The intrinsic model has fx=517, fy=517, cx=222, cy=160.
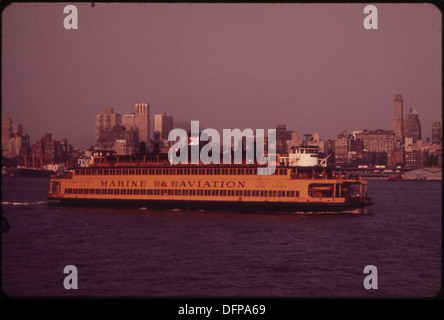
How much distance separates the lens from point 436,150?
16988 centimetres

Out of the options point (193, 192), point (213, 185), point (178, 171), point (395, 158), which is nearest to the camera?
point (213, 185)

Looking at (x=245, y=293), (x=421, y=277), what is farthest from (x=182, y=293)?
(x=421, y=277)

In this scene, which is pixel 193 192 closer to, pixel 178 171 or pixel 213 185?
pixel 213 185

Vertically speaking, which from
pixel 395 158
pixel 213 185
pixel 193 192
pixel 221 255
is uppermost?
pixel 395 158

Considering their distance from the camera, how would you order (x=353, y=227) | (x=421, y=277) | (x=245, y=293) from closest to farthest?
1. (x=245, y=293)
2. (x=421, y=277)
3. (x=353, y=227)

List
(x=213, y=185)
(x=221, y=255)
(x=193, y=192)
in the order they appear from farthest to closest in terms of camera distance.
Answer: (x=193, y=192) → (x=213, y=185) → (x=221, y=255)

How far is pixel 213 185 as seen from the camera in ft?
143

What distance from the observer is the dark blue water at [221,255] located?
18031 millimetres

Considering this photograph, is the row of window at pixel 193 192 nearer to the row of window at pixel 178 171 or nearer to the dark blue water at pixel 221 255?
the row of window at pixel 178 171

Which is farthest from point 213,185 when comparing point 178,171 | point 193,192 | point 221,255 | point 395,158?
point 395,158

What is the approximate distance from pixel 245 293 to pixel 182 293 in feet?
6.86

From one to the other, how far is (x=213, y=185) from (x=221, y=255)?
65.4 ft

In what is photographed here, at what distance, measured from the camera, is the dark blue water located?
18.0 m
